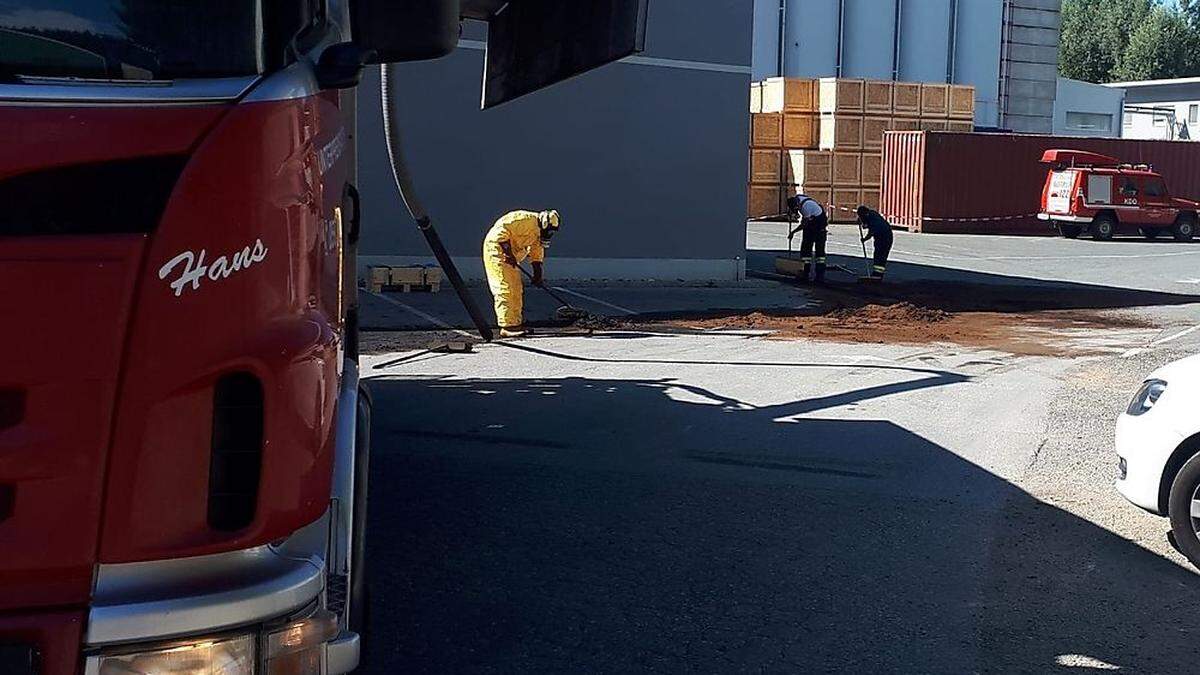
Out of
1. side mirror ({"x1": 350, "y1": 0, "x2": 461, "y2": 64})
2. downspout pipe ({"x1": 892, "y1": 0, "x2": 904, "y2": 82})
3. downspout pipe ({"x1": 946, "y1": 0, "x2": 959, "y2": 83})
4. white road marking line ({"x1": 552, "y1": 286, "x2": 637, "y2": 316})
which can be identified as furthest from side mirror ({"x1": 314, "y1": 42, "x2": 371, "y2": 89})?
downspout pipe ({"x1": 946, "y1": 0, "x2": 959, "y2": 83})

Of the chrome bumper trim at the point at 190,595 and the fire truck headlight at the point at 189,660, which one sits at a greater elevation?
the chrome bumper trim at the point at 190,595

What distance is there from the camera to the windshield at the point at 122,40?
2846 millimetres

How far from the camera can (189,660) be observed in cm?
275

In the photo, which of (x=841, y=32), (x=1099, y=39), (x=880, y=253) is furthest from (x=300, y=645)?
(x=1099, y=39)

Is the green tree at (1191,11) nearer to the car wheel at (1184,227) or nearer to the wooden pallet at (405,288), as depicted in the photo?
the car wheel at (1184,227)

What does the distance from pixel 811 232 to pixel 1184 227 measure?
62.6 feet

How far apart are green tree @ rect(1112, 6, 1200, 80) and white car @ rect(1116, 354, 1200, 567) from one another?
84913mm

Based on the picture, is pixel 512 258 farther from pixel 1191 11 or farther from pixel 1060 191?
pixel 1191 11

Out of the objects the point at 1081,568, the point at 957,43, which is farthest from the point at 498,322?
the point at 957,43

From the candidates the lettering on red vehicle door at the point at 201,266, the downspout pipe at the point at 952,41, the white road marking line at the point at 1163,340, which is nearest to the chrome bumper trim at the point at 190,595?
the lettering on red vehicle door at the point at 201,266

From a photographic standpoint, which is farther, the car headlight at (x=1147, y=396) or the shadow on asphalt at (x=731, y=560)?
the car headlight at (x=1147, y=396)

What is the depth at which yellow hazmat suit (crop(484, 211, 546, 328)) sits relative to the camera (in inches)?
567

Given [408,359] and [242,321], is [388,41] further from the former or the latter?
[408,359]

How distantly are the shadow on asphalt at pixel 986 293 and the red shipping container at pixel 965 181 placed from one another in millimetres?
11241
